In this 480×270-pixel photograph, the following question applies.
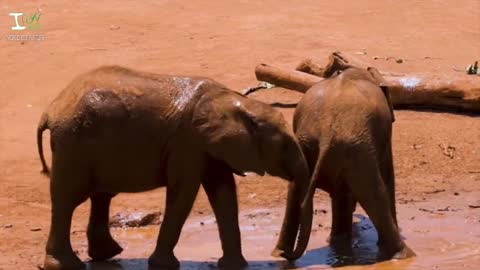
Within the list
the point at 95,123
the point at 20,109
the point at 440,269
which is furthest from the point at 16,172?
the point at 440,269

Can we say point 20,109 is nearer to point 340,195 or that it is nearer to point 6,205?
point 6,205

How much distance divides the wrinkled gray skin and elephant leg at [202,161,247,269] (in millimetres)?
589

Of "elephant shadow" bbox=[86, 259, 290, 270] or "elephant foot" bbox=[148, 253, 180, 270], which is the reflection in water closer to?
"elephant shadow" bbox=[86, 259, 290, 270]

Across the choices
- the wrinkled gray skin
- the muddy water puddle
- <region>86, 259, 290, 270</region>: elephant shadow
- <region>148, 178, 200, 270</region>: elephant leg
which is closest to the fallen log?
the muddy water puddle

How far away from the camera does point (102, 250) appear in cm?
939

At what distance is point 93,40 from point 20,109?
3519mm

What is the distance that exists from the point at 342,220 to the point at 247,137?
1553 millimetres

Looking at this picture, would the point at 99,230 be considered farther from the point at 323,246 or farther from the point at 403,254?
the point at 403,254

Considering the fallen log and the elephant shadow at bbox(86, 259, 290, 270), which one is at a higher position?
the fallen log

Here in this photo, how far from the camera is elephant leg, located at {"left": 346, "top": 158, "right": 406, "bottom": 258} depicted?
9.00 meters

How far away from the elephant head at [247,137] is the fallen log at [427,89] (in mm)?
4579

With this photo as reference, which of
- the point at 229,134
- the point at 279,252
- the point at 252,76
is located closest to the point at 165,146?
the point at 229,134

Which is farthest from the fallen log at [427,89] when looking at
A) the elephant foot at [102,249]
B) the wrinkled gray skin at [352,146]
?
the elephant foot at [102,249]

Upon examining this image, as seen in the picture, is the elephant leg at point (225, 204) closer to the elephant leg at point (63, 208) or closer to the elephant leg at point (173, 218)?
the elephant leg at point (173, 218)
